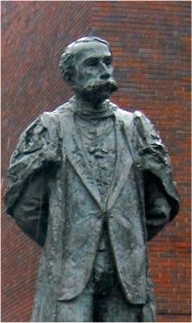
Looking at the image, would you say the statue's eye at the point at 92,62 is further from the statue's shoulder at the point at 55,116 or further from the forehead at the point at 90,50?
the statue's shoulder at the point at 55,116

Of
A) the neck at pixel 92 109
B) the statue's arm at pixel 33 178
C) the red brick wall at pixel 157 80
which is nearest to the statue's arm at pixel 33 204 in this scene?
the statue's arm at pixel 33 178

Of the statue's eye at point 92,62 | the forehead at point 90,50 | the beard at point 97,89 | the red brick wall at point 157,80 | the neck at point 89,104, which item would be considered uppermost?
the forehead at point 90,50

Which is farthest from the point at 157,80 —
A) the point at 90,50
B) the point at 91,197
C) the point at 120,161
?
the point at 91,197

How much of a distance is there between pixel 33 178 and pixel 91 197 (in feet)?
1.09

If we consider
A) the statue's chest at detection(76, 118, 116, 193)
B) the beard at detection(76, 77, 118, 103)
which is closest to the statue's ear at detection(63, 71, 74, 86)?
the beard at detection(76, 77, 118, 103)

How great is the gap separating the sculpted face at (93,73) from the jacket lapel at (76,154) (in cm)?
17

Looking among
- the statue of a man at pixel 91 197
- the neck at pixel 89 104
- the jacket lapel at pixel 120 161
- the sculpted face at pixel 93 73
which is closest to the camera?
the statue of a man at pixel 91 197

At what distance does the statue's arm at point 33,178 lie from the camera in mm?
7242

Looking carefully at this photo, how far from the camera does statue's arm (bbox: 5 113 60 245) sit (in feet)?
23.8

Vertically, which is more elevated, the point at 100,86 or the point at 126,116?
the point at 100,86

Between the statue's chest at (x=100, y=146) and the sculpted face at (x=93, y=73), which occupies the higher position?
the sculpted face at (x=93, y=73)

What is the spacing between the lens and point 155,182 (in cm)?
738

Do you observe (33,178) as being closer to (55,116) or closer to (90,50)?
(55,116)

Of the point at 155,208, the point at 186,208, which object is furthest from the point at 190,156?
the point at 155,208
